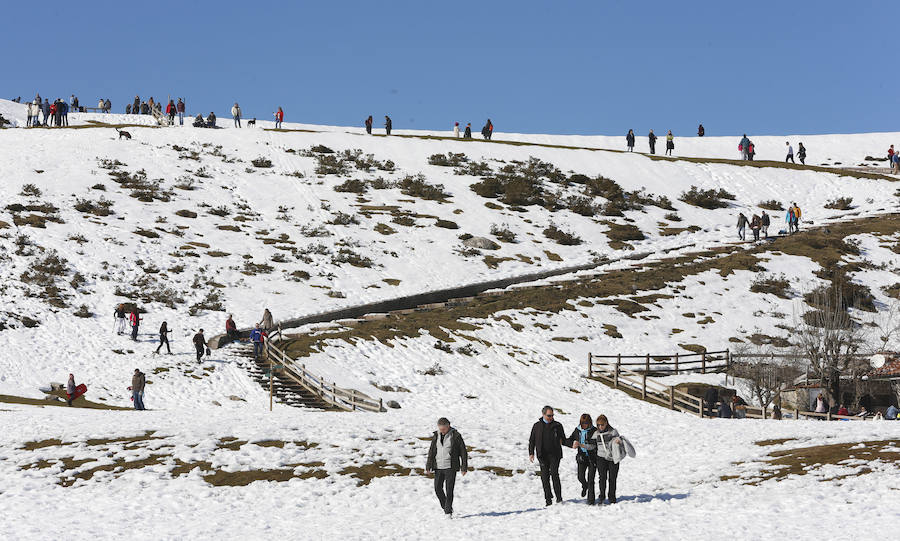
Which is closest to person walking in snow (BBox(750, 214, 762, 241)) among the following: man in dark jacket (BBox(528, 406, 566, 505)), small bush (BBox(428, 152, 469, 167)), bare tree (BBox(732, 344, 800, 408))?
bare tree (BBox(732, 344, 800, 408))

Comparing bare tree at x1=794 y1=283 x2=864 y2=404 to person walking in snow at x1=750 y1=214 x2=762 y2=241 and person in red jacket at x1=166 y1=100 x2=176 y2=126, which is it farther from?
person in red jacket at x1=166 y1=100 x2=176 y2=126

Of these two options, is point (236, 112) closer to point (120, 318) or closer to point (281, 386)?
point (120, 318)

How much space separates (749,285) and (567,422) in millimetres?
28411

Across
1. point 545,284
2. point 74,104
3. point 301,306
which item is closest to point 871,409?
point 545,284

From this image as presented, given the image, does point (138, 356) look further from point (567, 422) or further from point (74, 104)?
point (74, 104)

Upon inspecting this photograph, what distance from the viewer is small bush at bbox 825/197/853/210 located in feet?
244

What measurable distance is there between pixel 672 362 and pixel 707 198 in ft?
125

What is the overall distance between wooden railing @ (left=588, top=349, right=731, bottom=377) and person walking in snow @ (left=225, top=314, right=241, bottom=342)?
1558 centimetres

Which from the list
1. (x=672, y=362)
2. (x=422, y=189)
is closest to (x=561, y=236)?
(x=422, y=189)

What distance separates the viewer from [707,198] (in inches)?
3004

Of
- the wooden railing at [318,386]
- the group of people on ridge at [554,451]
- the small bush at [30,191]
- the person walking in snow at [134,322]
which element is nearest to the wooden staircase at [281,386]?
the wooden railing at [318,386]

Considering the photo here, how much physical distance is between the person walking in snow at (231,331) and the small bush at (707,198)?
47424mm

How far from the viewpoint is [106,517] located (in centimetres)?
1647

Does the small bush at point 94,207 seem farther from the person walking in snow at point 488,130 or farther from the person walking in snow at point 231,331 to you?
the person walking in snow at point 488,130
